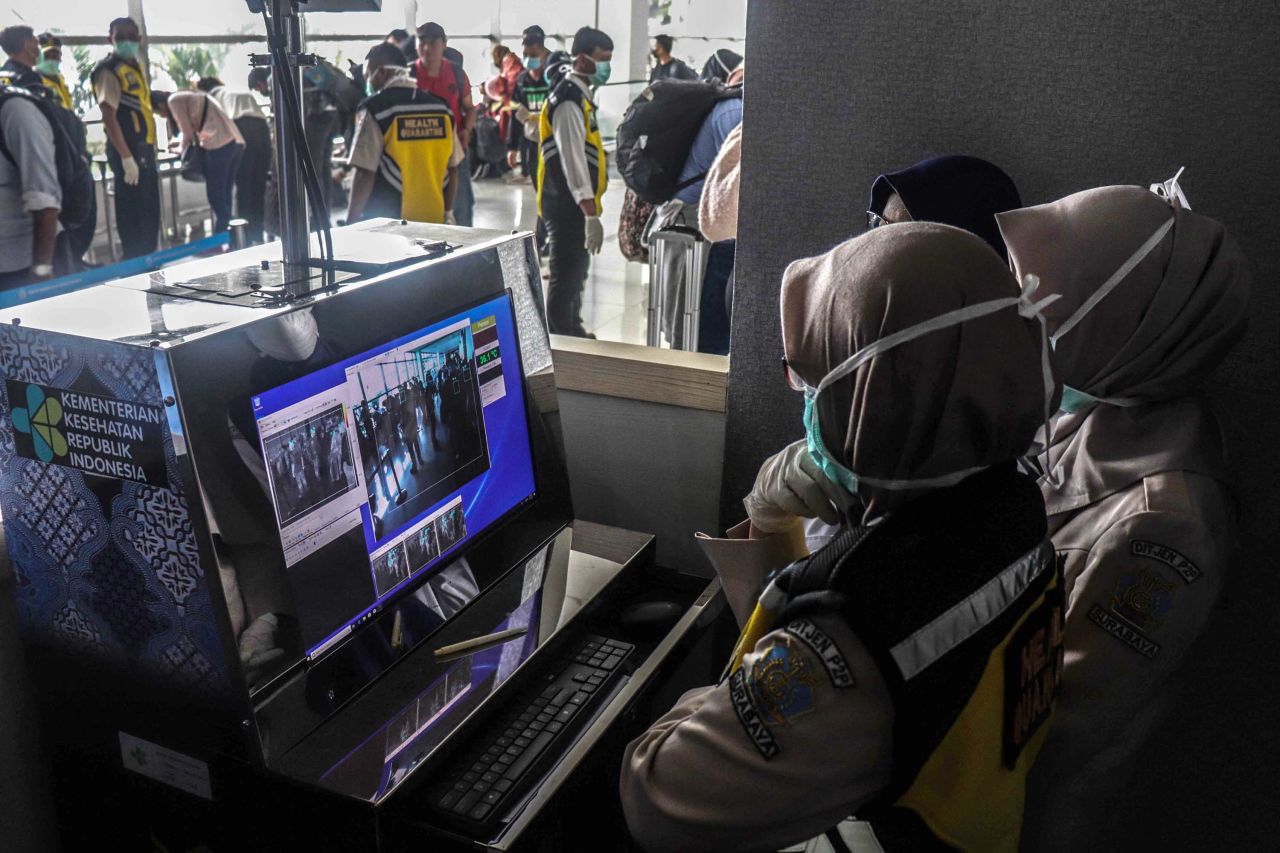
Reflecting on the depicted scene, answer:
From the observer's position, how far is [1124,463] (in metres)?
1.14

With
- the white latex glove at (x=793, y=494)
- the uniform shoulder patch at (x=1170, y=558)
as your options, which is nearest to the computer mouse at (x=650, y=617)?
the white latex glove at (x=793, y=494)

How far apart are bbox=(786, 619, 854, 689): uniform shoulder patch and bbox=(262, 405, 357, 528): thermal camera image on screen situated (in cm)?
55

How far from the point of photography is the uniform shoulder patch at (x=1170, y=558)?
1046mm

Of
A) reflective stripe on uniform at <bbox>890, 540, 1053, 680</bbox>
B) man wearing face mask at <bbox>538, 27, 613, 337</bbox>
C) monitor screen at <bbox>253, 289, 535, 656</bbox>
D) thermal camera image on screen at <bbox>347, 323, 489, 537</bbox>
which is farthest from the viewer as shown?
man wearing face mask at <bbox>538, 27, 613, 337</bbox>

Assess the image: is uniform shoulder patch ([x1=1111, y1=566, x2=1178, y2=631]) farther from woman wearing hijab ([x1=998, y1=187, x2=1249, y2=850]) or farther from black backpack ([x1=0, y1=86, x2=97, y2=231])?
black backpack ([x1=0, y1=86, x2=97, y2=231])

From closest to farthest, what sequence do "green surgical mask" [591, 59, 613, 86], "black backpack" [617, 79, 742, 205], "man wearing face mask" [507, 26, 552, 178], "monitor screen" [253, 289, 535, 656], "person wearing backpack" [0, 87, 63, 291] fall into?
"monitor screen" [253, 289, 535, 656] < "black backpack" [617, 79, 742, 205] < "person wearing backpack" [0, 87, 63, 291] < "green surgical mask" [591, 59, 613, 86] < "man wearing face mask" [507, 26, 552, 178]

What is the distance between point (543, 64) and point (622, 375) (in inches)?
251

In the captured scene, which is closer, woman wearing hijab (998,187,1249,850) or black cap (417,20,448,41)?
woman wearing hijab (998,187,1249,850)

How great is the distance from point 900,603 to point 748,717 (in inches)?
6.3

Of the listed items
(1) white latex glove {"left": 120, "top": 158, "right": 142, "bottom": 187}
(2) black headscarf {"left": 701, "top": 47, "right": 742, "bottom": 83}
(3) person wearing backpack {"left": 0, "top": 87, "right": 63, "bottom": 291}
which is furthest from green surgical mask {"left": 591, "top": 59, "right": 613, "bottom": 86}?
(1) white latex glove {"left": 120, "top": 158, "right": 142, "bottom": 187}

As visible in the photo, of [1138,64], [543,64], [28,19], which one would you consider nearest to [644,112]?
[1138,64]

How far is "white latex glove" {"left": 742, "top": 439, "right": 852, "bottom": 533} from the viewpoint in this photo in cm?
106

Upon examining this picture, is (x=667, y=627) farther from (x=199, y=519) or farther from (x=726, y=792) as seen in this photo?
(x=199, y=519)

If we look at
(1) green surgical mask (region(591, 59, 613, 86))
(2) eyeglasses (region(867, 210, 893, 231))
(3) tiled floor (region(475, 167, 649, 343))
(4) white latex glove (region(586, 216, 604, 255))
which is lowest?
(3) tiled floor (region(475, 167, 649, 343))
